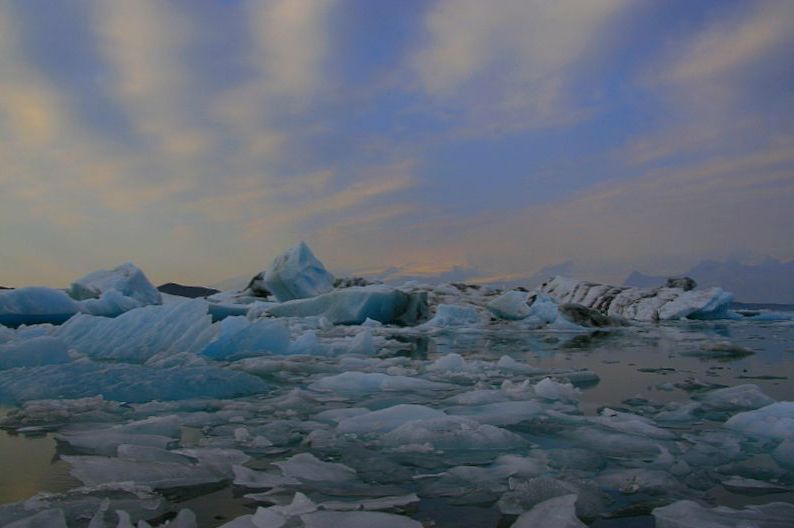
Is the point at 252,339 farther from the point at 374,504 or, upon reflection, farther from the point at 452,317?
the point at 452,317

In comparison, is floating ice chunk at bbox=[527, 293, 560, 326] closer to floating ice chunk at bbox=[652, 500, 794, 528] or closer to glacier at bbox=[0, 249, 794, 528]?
glacier at bbox=[0, 249, 794, 528]

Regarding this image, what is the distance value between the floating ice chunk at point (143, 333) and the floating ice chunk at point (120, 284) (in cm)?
1413

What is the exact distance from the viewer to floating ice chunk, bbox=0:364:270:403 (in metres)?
3.78

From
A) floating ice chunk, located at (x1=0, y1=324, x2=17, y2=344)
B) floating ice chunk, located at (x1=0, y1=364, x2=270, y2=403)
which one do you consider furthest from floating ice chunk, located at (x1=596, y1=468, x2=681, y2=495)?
floating ice chunk, located at (x1=0, y1=324, x2=17, y2=344)

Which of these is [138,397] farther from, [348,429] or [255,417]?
[348,429]

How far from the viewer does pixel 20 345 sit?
5121 millimetres

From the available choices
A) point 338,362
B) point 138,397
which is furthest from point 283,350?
point 138,397

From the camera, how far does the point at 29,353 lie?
509cm

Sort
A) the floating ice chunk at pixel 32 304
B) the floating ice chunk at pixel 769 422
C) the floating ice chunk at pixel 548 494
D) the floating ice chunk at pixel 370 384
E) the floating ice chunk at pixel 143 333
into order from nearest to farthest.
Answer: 1. the floating ice chunk at pixel 548 494
2. the floating ice chunk at pixel 769 422
3. the floating ice chunk at pixel 370 384
4. the floating ice chunk at pixel 143 333
5. the floating ice chunk at pixel 32 304

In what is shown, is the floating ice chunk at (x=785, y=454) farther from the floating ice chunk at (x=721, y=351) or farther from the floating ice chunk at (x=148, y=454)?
the floating ice chunk at (x=721, y=351)

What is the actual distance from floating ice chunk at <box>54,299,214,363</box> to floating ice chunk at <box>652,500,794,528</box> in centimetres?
601

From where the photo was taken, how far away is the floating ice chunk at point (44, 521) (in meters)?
1.52

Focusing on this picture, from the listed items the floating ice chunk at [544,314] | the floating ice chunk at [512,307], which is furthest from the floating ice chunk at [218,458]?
the floating ice chunk at [512,307]

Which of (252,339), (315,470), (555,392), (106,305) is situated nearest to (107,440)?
(315,470)
